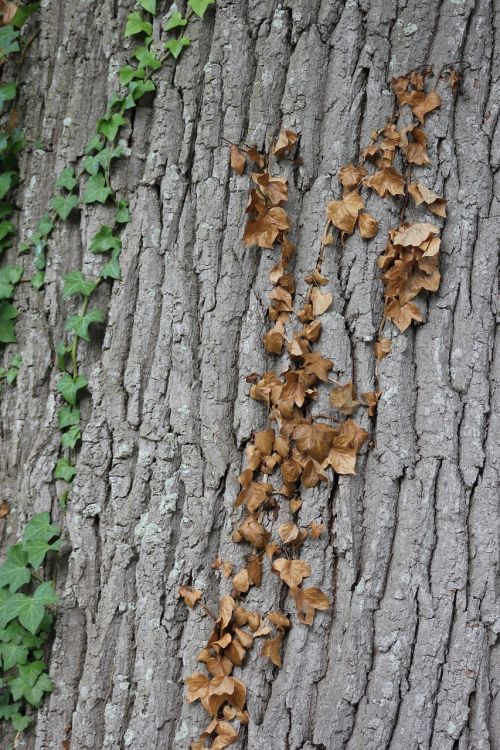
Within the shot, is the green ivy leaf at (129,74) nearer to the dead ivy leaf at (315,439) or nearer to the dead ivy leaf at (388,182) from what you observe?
the dead ivy leaf at (388,182)

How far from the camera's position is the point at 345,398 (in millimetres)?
1819

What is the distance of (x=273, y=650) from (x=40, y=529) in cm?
85

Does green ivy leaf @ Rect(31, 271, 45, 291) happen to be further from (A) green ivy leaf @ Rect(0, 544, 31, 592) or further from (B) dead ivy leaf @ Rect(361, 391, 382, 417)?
(B) dead ivy leaf @ Rect(361, 391, 382, 417)

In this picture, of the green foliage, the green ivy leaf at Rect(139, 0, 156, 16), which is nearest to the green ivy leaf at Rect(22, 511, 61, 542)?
the green foliage

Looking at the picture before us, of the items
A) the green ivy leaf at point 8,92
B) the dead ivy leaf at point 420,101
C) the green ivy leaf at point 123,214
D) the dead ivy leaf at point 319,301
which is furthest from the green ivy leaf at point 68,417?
the dead ivy leaf at point 420,101

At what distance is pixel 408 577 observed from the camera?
1.73 meters

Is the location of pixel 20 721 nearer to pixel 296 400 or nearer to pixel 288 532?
pixel 288 532

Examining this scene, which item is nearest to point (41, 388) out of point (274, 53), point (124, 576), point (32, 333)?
point (32, 333)

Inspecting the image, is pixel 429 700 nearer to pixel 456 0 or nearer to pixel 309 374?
pixel 309 374

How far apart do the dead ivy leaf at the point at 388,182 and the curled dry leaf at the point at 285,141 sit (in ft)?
0.90

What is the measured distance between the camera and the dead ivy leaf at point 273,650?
1.80m

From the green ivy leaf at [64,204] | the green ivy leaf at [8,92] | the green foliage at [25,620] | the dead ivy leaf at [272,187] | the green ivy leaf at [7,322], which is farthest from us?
the green ivy leaf at [8,92]

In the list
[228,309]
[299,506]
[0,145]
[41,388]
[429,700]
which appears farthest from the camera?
[0,145]

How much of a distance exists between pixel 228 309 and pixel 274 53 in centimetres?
79
